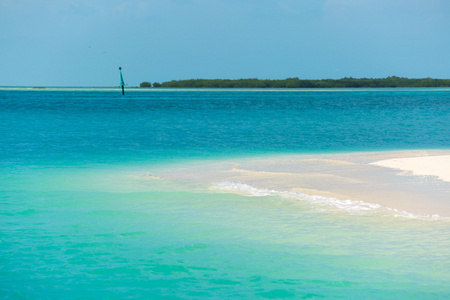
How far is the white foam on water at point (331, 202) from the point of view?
26.9 ft

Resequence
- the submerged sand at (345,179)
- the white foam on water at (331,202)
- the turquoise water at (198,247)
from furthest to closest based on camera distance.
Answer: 1. the submerged sand at (345,179)
2. the white foam on water at (331,202)
3. the turquoise water at (198,247)

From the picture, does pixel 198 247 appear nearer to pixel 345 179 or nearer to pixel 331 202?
pixel 331 202

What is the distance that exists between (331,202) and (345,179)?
2347 millimetres

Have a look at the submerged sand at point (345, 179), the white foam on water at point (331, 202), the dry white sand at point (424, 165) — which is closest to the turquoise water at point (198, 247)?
the white foam on water at point (331, 202)

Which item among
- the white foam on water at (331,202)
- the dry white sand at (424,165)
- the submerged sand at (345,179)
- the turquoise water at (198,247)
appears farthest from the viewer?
the dry white sand at (424,165)

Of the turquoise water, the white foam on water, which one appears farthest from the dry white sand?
the turquoise water

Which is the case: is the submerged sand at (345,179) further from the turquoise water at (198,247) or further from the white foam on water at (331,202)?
the turquoise water at (198,247)

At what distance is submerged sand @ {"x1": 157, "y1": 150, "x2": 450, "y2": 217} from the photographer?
901 cm

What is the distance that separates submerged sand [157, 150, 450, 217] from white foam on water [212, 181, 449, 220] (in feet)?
0.06

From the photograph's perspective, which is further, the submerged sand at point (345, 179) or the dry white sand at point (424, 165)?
the dry white sand at point (424, 165)

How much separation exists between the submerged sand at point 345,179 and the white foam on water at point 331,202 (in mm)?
17

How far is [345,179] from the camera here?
11250mm

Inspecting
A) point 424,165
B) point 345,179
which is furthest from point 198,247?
point 424,165

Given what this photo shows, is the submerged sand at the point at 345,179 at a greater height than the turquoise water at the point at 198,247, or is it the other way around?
the turquoise water at the point at 198,247
